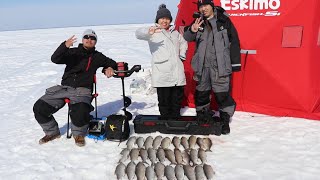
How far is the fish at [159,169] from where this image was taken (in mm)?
3967

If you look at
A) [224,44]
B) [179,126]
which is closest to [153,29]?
[224,44]

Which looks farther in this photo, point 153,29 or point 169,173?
point 153,29

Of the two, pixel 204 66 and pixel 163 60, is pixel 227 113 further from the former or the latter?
pixel 163 60

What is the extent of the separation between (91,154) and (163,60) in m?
1.86

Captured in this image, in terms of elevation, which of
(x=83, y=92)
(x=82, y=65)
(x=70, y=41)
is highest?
(x=70, y=41)

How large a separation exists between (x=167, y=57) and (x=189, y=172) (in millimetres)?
2033

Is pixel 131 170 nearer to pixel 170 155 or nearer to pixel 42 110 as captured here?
pixel 170 155

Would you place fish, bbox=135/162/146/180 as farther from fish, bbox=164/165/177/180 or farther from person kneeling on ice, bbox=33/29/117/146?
person kneeling on ice, bbox=33/29/117/146

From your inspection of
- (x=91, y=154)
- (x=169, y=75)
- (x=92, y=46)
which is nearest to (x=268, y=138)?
(x=169, y=75)

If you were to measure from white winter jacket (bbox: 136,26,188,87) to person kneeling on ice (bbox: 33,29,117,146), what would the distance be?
0.71 metres

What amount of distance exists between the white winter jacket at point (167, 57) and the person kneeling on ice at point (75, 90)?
0.71 meters

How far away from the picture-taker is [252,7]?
5793mm

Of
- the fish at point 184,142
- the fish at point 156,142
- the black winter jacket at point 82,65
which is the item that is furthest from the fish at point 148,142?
the black winter jacket at point 82,65

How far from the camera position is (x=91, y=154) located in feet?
15.6
